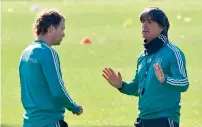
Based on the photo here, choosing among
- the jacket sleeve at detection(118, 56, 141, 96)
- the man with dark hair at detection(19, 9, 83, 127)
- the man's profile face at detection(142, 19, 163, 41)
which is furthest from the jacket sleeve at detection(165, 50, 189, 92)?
the man with dark hair at detection(19, 9, 83, 127)

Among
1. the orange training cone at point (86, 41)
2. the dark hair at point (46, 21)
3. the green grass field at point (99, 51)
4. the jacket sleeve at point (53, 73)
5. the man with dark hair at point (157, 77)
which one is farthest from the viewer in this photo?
the orange training cone at point (86, 41)

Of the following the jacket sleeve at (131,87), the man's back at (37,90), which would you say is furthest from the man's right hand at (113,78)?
the man's back at (37,90)

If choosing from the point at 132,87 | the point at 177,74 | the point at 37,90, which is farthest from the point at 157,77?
the point at 37,90

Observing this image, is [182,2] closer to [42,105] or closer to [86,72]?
[86,72]

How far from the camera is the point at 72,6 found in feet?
93.8

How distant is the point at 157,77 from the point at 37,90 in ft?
3.84

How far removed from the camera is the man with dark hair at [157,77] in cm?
789

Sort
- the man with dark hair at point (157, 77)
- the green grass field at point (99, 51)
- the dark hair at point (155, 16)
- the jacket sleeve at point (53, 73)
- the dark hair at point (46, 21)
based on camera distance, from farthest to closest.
A: 1. the green grass field at point (99, 51)
2. the dark hair at point (155, 16)
3. the man with dark hair at point (157, 77)
4. the dark hair at point (46, 21)
5. the jacket sleeve at point (53, 73)

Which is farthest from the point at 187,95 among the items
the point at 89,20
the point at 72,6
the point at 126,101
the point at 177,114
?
the point at 72,6

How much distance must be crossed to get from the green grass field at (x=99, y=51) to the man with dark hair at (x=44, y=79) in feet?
15.7

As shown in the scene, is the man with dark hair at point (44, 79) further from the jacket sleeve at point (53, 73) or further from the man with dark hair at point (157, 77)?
the man with dark hair at point (157, 77)

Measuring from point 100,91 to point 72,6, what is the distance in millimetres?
13738

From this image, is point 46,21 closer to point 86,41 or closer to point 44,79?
point 44,79

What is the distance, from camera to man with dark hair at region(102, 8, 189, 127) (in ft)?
25.9
